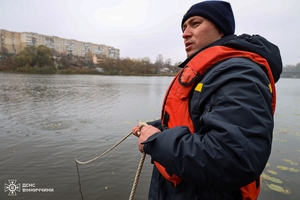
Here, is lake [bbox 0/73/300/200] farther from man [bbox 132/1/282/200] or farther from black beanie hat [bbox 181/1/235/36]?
black beanie hat [bbox 181/1/235/36]

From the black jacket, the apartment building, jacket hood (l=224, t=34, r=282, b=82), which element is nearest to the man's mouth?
jacket hood (l=224, t=34, r=282, b=82)

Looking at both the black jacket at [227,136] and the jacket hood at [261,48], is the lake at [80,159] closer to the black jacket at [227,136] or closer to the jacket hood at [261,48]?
the black jacket at [227,136]

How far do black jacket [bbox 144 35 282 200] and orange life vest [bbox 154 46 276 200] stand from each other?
0.08 meters

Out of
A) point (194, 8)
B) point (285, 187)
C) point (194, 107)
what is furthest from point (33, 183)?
point (285, 187)

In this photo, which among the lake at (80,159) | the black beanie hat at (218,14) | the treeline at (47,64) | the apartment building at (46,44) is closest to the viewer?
the black beanie hat at (218,14)

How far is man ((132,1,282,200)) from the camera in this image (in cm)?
119

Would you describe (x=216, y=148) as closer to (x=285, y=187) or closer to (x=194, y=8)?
(x=194, y=8)

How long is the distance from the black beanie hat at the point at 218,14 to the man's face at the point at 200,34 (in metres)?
0.04

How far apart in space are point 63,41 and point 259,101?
175 m

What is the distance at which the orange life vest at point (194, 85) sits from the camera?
1492 mm

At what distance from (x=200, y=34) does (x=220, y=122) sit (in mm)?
1073

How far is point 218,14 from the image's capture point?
A: 1.90 meters

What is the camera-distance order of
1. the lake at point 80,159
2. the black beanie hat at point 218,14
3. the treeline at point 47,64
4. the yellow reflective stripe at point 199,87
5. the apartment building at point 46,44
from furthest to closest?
the apartment building at point 46,44, the treeline at point 47,64, the lake at point 80,159, the black beanie hat at point 218,14, the yellow reflective stripe at point 199,87

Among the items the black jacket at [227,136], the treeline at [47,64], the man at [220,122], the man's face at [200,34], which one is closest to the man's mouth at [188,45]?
the man's face at [200,34]
